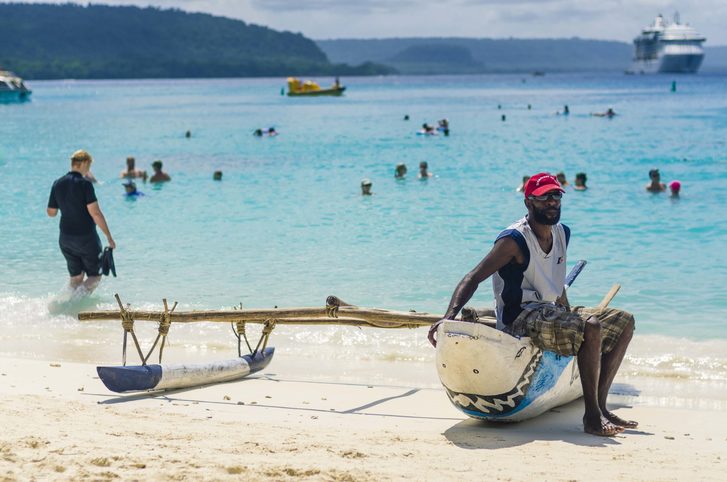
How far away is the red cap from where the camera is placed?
603 centimetres

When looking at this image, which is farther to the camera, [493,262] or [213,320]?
[213,320]

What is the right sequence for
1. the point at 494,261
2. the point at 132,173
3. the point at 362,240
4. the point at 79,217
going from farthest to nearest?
the point at 132,173
the point at 362,240
the point at 79,217
the point at 494,261

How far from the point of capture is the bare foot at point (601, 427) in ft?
20.4

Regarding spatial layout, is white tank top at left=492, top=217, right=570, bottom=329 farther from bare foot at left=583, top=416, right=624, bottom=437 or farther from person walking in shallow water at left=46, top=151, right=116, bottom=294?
person walking in shallow water at left=46, top=151, right=116, bottom=294

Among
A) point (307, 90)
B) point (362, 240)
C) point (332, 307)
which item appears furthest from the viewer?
point (307, 90)

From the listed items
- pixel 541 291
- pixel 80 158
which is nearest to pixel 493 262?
pixel 541 291

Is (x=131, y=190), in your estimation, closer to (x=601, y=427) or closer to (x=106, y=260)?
(x=106, y=260)

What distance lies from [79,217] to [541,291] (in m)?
5.76

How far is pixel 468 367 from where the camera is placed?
6090 millimetres

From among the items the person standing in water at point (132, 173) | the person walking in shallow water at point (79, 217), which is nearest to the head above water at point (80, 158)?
the person walking in shallow water at point (79, 217)

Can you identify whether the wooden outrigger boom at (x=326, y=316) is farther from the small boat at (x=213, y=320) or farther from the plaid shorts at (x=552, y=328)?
the plaid shorts at (x=552, y=328)

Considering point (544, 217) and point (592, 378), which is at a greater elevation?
point (544, 217)

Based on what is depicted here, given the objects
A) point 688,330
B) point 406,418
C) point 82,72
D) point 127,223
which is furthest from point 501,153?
point 82,72

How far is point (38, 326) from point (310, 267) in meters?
4.27
